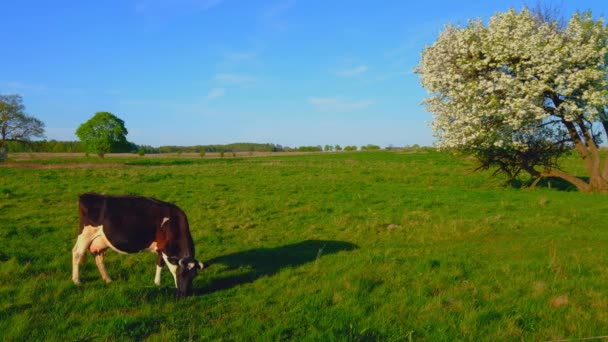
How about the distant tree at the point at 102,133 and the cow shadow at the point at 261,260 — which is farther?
the distant tree at the point at 102,133

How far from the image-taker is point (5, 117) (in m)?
66.8

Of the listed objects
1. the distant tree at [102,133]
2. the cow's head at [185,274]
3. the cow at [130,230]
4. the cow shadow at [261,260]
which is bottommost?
the cow shadow at [261,260]

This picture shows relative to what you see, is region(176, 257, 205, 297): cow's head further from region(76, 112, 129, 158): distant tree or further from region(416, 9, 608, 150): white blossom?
region(76, 112, 129, 158): distant tree

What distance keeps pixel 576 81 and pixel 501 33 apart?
4688 mm

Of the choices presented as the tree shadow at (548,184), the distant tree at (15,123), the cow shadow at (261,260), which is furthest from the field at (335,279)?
the distant tree at (15,123)

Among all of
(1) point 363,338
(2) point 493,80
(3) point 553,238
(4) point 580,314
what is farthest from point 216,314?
(2) point 493,80

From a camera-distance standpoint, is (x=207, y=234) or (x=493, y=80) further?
(x=493, y=80)

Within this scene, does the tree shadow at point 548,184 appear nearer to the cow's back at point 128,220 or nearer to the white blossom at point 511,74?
the white blossom at point 511,74

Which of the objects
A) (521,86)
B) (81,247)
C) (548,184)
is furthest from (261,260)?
(548,184)

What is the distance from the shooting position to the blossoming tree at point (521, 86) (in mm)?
21953

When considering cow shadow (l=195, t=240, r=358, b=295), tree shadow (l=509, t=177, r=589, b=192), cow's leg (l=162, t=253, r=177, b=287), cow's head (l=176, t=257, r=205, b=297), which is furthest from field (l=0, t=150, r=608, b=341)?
tree shadow (l=509, t=177, r=589, b=192)

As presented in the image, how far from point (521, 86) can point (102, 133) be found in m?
81.6

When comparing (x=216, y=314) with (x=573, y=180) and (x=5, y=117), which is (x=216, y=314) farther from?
Result: (x=5, y=117)

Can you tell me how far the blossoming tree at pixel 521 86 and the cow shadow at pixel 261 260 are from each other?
14.7 metres
